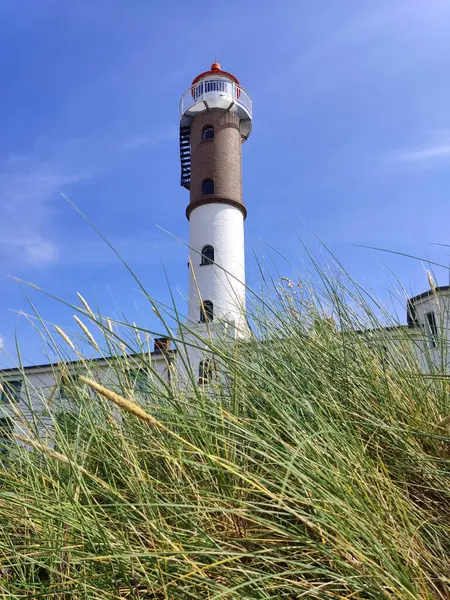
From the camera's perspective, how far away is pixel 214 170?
802 inches

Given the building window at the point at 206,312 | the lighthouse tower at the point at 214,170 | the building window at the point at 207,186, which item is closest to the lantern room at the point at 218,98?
the lighthouse tower at the point at 214,170

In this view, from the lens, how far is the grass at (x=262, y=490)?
1013mm

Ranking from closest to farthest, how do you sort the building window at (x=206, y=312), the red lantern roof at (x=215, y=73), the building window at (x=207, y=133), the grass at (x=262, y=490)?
the grass at (x=262, y=490), the building window at (x=206, y=312), the building window at (x=207, y=133), the red lantern roof at (x=215, y=73)

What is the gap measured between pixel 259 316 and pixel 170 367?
0.52m

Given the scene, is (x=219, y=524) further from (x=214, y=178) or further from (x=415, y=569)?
(x=214, y=178)

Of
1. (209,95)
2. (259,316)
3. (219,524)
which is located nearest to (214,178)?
(209,95)

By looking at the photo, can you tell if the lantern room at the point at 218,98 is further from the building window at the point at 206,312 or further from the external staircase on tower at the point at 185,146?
the building window at the point at 206,312

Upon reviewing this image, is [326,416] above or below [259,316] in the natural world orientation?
below

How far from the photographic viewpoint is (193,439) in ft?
4.78

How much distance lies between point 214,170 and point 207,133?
2568 mm

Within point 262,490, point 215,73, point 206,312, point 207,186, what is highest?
point 215,73

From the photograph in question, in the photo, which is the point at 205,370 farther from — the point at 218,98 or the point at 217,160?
the point at 218,98

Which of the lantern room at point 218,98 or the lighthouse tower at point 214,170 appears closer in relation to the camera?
the lighthouse tower at point 214,170

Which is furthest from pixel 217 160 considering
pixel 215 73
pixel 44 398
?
pixel 44 398
